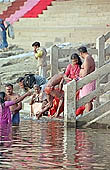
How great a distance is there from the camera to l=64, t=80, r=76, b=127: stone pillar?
1519 cm

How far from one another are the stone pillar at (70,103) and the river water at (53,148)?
185 mm

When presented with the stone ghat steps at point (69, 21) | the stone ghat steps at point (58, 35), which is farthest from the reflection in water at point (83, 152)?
the stone ghat steps at point (69, 21)

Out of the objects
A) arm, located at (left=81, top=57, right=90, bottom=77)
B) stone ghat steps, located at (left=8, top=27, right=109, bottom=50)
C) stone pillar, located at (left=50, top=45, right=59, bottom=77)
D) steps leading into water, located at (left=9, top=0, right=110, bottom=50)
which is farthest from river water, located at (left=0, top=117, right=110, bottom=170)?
steps leading into water, located at (left=9, top=0, right=110, bottom=50)

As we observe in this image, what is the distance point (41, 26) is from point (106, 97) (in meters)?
17.1

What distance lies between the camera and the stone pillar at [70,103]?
49.8 ft

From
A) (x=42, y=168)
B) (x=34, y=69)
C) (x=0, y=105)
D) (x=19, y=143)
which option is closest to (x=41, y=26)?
(x=34, y=69)

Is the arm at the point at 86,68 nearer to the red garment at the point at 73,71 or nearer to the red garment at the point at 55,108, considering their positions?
the red garment at the point at 73,71

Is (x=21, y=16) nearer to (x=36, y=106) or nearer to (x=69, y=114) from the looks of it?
(x=36, y=106)

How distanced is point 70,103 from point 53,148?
3551 millimetres

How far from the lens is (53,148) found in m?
11.8

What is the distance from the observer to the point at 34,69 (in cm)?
2539

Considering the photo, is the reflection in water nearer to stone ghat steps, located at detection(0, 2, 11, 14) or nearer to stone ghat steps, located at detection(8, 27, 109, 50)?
stone ghat steps, located at detection(8, 27, 109, 50)

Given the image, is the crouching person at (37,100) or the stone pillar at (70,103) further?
the crouching person at (37,100)

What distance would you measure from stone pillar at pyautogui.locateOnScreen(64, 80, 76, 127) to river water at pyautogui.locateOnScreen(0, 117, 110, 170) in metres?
0.19
